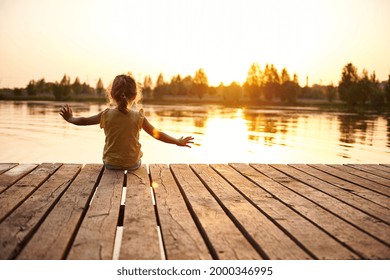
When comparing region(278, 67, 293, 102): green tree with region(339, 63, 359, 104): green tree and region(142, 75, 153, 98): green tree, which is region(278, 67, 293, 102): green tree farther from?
region(142, 75, 153, 98): green tree

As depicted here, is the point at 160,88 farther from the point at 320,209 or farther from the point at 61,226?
the point at 61,226

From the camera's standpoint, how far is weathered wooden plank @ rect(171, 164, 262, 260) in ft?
7.14

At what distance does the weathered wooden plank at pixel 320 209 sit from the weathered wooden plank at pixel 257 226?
0.33m

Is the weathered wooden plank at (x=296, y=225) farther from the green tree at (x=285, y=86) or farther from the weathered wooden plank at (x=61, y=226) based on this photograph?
the green tree at (x=285, y=86)

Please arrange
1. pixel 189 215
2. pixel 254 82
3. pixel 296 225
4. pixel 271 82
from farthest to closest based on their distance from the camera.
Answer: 1. pixel 254 82
2. pixel 271 82
3. pixel 189 215
4. pixel 296 225

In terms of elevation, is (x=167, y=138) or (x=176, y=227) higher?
(x=167, y=138)

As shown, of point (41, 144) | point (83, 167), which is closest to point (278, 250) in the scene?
point (83, 167)

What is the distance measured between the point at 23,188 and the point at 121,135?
1.18 meters

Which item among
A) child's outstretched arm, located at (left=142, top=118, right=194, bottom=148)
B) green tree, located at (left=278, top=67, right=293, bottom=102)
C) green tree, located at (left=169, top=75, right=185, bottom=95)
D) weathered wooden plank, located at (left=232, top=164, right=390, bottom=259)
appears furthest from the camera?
green tree, located at (left=169, top=75, right=185, bottom=95)

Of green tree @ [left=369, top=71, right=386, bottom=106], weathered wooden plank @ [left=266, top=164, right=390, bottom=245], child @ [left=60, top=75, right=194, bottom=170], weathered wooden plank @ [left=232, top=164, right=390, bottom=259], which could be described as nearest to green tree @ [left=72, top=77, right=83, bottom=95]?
green tree @ [left=369, top=71, right=386, bottom=106]

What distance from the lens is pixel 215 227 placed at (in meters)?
2.55

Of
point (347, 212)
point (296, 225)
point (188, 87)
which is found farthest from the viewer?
point (188, 87)

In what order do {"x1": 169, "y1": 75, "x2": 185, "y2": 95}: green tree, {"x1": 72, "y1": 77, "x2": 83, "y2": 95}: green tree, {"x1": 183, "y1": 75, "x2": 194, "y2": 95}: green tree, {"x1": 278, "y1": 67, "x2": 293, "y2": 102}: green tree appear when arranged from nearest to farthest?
1. {"x1": 278, "y1": 67, "x2": 293, "y2": 102}: green tree
2. {"x1": 72, "y1": 77, "x2": 83, "y2": 95}: green tree
3. {"x1": 169, "y1": 75, "x2": 185, "y2": 95}: green tree
4. {"x1": 183, "y1": 75, "x2": 194, "y2": 95}: green tree

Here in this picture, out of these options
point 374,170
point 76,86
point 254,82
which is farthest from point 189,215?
point 76,86
